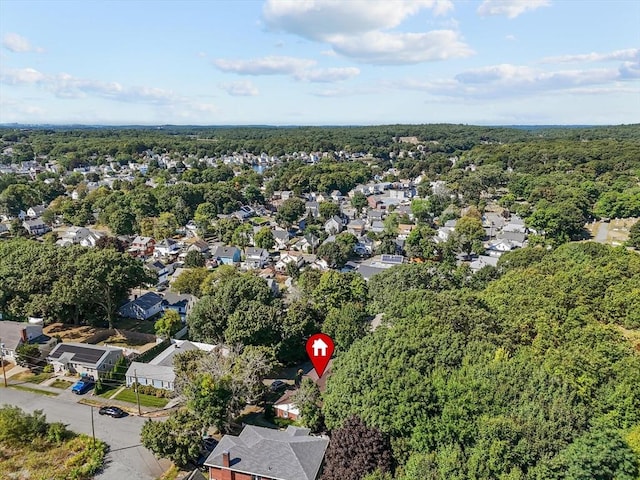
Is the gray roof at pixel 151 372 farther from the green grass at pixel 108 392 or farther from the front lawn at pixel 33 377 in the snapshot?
the front lawn at pixel 33 377

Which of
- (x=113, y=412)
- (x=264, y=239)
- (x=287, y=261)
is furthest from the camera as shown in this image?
(x=264, y=239)

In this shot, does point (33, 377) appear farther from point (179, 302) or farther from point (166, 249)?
point (166, 249)

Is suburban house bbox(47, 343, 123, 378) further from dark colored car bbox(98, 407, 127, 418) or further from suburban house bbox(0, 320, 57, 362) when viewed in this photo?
dark colored car bbox(98, 407, 127, 418)

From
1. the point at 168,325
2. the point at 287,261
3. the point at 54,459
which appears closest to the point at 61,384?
the point at 168,325

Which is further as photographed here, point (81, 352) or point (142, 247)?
point (142, 247)

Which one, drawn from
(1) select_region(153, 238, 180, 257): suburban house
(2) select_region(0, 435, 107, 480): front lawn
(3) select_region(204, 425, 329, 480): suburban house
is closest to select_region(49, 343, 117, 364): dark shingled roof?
(2) select_region(0, 435, 107, 480): front lawn

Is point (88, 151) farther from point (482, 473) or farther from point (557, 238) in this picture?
point (482, 473)

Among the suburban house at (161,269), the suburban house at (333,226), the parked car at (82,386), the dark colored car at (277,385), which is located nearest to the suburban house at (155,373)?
the parked car at (82,386)
